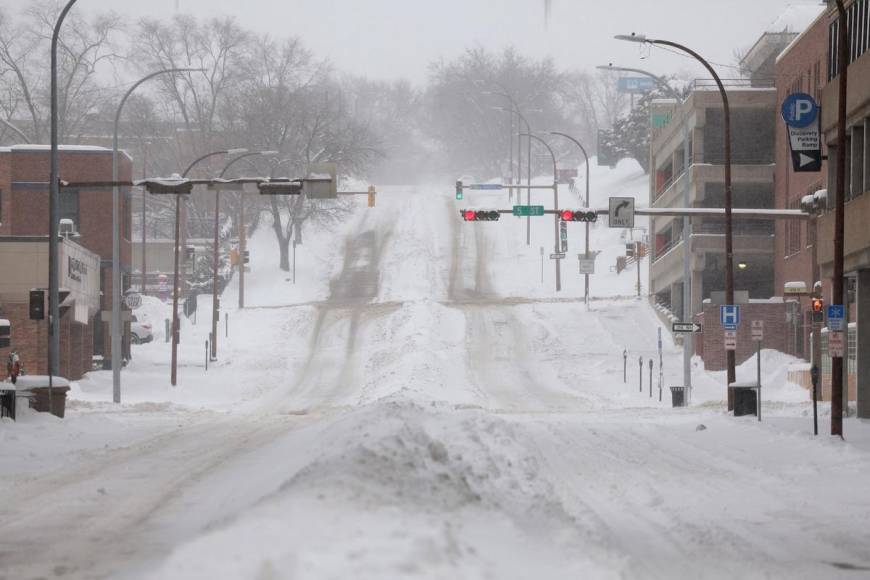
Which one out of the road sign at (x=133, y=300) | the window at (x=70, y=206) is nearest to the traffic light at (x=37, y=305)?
the window at (x=70, y=206)

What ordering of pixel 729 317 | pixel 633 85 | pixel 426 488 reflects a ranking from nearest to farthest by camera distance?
pixel 426 488 → pixel 729 317 → pixel 633 85

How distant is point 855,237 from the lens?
3322 cm

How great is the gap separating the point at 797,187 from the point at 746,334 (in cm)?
654

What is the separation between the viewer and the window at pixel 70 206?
59.2m

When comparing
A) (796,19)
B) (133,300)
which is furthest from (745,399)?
(796,19)

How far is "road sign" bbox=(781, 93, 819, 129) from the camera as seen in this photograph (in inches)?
1231

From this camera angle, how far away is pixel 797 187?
59.3m

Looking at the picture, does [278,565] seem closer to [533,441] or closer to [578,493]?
[578,493]

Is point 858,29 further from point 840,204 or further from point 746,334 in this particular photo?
point 746,334

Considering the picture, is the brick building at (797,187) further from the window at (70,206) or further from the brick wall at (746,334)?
Result: the window at (70,206)

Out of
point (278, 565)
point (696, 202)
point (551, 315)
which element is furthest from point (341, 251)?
point (278, 565)

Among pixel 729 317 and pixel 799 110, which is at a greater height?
pixel 799 110

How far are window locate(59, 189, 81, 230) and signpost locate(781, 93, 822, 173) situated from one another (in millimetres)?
35692

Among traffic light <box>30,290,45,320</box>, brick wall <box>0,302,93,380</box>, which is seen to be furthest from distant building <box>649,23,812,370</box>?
traffic light <box>30,290,45,320</box>
